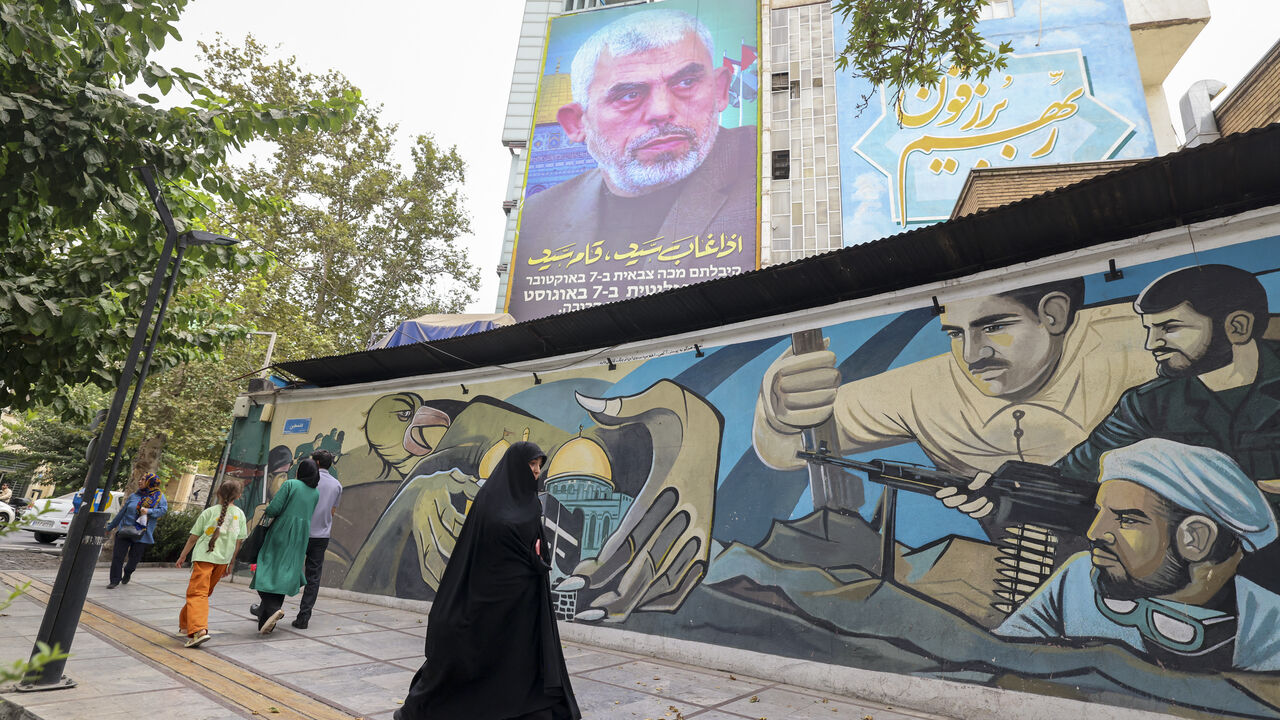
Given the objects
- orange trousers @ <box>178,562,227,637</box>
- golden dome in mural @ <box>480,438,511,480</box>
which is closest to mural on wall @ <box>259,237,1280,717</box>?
golden dome in mural @ <box>480,438,511,480</box>

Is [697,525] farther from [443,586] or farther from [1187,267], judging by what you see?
[1187,267]

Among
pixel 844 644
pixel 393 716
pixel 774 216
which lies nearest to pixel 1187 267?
pixel 844 644

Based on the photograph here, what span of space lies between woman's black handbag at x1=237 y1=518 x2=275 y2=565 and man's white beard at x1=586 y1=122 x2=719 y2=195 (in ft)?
47.8

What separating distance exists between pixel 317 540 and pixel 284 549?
0.50 m

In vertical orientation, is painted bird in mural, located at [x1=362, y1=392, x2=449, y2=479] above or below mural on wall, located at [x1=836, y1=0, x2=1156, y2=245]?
below

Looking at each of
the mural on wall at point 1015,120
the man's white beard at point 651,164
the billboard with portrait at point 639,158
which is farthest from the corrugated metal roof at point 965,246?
the man's white beard at point 651,164

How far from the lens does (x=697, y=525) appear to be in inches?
248

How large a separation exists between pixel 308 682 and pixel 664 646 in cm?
307

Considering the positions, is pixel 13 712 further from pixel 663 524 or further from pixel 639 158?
pixel 639 158

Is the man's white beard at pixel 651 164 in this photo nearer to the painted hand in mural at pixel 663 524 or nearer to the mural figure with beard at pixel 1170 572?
the painted hand in mural at pixel 663 524

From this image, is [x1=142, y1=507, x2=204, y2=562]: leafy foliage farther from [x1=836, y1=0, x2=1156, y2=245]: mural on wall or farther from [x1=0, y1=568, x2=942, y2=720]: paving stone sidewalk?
[x1=836, y1=0, x2=1156, y2=245]: mural on wall

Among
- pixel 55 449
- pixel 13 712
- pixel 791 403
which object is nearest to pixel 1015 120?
pixel 791 403

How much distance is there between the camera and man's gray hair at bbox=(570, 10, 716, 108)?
67.8 feet

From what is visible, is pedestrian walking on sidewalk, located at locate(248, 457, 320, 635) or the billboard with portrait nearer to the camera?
pedestrian walking on sidewalk, located at locate(248, 457, 320, 635)
